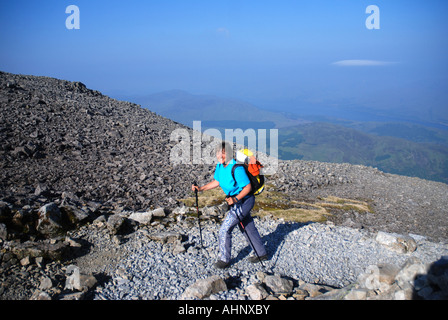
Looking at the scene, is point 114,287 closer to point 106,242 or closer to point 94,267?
point 94,267

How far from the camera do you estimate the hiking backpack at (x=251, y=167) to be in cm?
770

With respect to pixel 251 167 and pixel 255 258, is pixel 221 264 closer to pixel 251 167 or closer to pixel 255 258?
pixel 255 258

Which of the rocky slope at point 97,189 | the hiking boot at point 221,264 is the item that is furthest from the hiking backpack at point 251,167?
the rocky slope at point 97,189

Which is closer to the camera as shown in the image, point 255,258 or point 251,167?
point 251,167

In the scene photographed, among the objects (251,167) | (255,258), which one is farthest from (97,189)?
(251,167)

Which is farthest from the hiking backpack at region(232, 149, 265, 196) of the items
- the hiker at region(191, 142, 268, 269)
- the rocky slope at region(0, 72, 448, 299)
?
the rocky slope at region(0, 72, 448, 299)

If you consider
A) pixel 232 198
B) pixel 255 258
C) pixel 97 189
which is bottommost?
pixel 255 258

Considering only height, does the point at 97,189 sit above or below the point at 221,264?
above

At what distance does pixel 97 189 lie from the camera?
1582 centimetres

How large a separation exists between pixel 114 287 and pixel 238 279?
3.35 metres

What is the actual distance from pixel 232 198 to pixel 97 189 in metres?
10.6

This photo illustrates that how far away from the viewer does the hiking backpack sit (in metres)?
7.70

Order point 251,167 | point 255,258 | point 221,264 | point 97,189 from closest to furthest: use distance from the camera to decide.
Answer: point 251,167 → point 221,264 → point 255,258 → point 97,189
